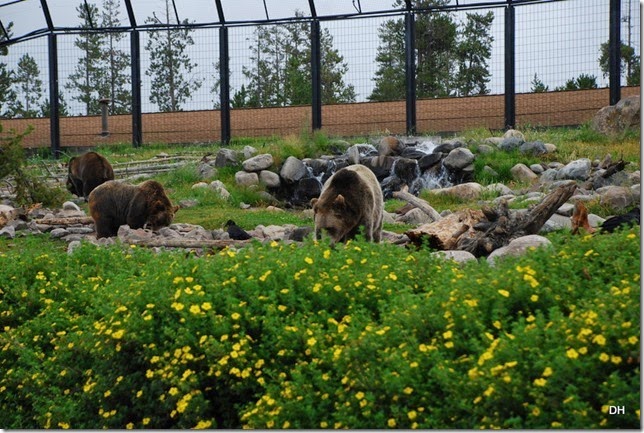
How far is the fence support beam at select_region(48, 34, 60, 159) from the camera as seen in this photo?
80.7ft

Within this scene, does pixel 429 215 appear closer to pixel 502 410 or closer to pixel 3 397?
pixel 3 397

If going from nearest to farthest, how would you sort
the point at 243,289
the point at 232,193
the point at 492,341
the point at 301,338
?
the point at 492,341
the point at 301,338
the point at 243,289
the point at 232,193

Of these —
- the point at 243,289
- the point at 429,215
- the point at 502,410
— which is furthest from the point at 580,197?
the point at 502,410

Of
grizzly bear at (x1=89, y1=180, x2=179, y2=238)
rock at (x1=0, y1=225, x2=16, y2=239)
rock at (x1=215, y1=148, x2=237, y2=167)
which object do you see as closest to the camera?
grizzly bear at (x1=89, y1=180, x2=179, y2=238)

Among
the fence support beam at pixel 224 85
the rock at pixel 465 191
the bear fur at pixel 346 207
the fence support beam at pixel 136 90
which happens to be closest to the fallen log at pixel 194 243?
the bear fur at pixel 346 207

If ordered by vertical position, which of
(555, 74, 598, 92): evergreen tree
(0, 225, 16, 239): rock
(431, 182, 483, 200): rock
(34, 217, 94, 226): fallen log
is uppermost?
(555, 74, 598, 92): evergreen tree

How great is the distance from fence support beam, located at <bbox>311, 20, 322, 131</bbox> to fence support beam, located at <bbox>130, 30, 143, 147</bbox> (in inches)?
191

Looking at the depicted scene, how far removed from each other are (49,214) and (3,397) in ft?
29.3

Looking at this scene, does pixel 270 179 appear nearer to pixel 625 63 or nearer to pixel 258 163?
pixel 258 163

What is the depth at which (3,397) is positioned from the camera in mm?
6602

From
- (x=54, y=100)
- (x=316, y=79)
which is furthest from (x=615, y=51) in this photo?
(x=54, y=100)

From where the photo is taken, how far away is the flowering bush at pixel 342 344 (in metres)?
4.22

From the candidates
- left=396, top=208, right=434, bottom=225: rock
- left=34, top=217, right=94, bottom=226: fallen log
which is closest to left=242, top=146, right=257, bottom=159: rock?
left=34, top=217, right=94, bottom=226: fallen log

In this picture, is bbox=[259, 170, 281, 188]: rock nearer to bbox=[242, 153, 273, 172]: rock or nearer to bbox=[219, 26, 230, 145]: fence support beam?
bbox=[242, 153, 273, 172]: rock
